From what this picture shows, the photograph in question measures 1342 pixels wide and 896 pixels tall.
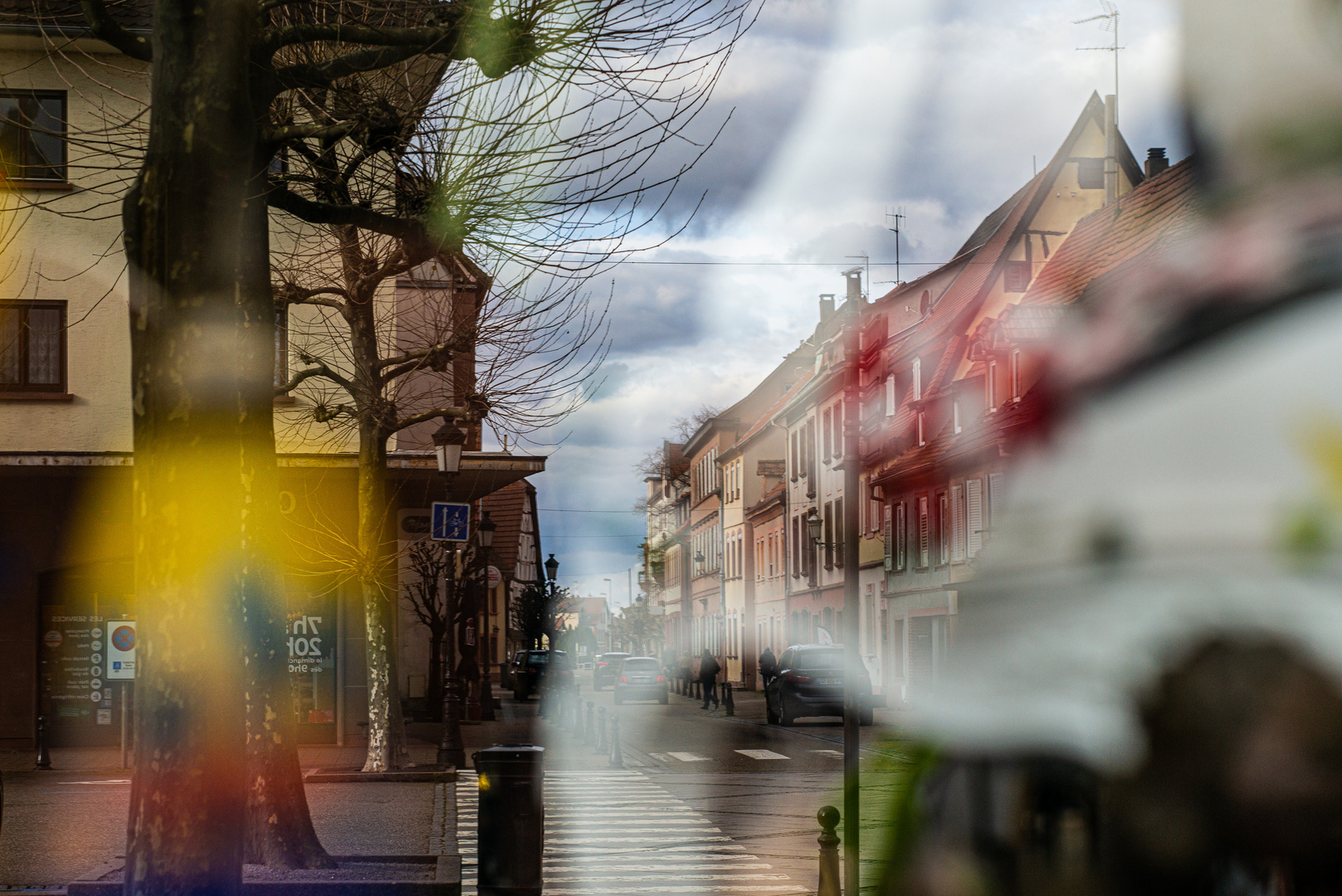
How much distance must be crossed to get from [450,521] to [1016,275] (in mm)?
22418

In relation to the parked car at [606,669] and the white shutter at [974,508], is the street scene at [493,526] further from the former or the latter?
the parked car at [606,669]

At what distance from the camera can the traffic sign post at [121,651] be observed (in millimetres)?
21250

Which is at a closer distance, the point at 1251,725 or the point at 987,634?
the point at 1251,725

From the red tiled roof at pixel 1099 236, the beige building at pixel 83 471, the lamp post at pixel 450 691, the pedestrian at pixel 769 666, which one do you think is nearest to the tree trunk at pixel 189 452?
the red tiled roof at pixel 1099 236

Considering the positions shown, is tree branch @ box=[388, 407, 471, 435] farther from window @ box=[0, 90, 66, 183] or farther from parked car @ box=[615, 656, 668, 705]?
parked car @ box=[615, 656, 668, 705]

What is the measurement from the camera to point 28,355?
73.8ft

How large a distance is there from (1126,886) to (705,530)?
85.5 metres

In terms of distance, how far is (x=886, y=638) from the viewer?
142ft

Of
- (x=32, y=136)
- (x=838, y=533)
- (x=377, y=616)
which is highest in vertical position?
(x=32, y=136)

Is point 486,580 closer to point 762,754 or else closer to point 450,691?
point 762,754

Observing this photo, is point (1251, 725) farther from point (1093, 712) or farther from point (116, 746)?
point (116, 746)

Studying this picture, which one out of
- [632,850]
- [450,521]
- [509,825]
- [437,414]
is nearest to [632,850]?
[632,850]

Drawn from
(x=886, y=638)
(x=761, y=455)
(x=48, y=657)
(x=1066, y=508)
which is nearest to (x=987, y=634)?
(x=1066, y=508)

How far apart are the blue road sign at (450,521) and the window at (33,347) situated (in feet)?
24.8
